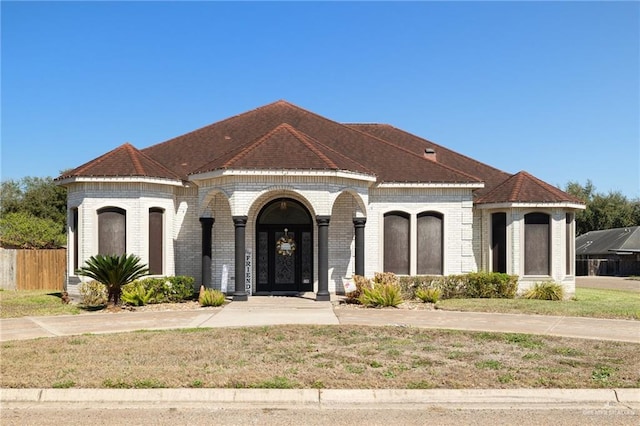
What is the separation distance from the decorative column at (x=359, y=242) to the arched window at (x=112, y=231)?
7.65 meters

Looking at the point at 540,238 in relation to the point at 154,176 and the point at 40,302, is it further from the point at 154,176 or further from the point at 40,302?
the point at 40,302

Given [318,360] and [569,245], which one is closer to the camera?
[318,360]

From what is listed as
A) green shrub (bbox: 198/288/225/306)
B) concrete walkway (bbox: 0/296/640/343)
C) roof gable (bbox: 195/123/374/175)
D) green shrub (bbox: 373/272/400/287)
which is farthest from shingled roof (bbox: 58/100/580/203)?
concrete walkway (bbox: 0/296/640/343)

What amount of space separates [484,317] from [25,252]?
21622 millimetres

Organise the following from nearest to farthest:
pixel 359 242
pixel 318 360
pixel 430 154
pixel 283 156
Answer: pixel 318 360 < pixel 283 156 < pixel 359 242 < pixel 430 154

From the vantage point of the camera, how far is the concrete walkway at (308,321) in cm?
1283

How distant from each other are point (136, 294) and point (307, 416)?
11.6 metres

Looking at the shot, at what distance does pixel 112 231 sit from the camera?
19.9 m

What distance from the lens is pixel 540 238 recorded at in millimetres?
21391

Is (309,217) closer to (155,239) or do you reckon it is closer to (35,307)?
(155,239)

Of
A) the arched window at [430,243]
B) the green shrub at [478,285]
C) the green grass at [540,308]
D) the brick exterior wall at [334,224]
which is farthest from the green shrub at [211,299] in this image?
the arched window at [430,243]

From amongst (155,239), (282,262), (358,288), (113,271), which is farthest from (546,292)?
(113,271)

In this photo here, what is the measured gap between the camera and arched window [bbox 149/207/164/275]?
20.3 m

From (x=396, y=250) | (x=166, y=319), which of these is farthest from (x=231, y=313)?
(x=396, y=250)
